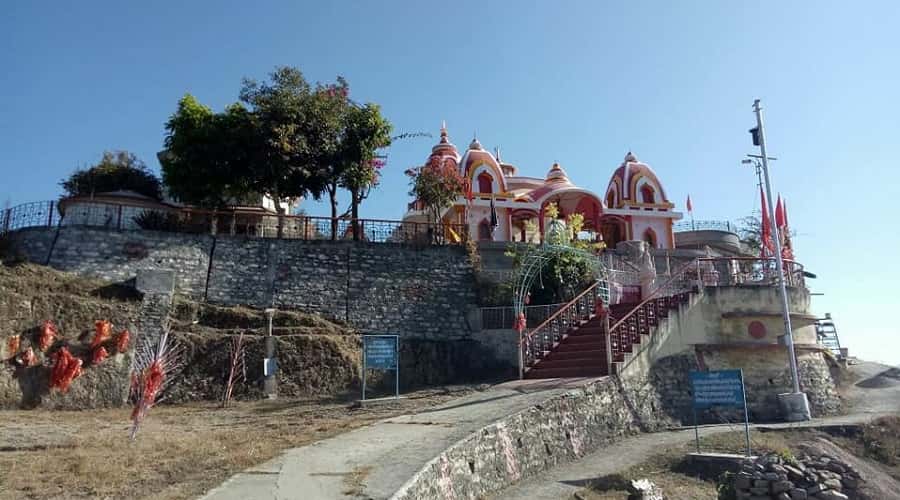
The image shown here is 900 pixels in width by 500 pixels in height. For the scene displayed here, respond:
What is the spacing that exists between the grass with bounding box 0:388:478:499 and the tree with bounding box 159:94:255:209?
31.6 ft

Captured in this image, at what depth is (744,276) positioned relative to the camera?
19312mm

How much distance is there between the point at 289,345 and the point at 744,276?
13.1 m

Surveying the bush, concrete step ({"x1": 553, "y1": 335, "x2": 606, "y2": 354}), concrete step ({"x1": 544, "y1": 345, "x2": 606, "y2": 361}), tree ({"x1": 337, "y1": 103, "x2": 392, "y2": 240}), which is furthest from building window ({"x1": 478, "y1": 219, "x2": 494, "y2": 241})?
the bush

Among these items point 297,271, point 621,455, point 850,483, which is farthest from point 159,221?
point 850,483

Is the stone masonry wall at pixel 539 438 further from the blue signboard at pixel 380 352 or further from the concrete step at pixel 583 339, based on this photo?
the blue signboard at pixel 380 352

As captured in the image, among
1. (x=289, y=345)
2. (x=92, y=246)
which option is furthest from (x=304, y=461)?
(x=92, y=246)

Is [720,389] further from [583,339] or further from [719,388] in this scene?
[583,339]

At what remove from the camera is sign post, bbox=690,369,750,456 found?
12406 mm

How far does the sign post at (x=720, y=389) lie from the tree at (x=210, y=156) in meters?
16.4

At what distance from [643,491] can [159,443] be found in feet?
24.8

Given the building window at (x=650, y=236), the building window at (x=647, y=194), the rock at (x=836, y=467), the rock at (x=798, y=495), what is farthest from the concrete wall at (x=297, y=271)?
the building window at (x=647, y=194)

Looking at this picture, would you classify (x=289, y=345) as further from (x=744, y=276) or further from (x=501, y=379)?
(x=744, y=276)

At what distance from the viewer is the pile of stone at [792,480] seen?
1085 centimetres

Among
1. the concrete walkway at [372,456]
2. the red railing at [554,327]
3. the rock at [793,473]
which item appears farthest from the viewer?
the red railing at [554,327]
